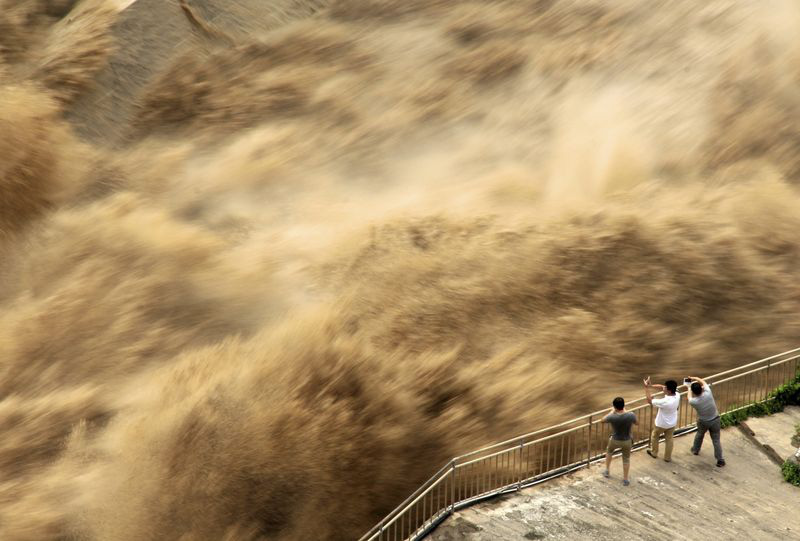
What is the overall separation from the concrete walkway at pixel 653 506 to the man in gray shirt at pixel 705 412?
13.6 inches

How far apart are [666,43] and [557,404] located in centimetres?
885

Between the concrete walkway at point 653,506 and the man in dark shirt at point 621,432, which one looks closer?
the concrete walkway at point 653,506

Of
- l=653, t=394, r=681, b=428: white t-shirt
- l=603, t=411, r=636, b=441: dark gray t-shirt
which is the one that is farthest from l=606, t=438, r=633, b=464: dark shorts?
l=653, t=394, r=681, b=428: white t-shirt

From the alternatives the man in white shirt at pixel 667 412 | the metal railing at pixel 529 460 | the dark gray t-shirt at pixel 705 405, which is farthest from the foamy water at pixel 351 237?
the dark gray t-shirt at pixel 705 405

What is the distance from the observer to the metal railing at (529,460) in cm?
1295

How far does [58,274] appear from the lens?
16406 millimetres

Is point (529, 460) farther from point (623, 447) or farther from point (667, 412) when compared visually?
point (667, 412)

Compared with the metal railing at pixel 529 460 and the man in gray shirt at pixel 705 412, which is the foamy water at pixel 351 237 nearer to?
the metal railing at pixel 529 460

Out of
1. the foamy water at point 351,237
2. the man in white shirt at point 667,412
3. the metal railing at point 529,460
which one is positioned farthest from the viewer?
the foamy water at point 351,237

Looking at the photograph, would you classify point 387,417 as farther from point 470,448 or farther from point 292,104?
point 292,104

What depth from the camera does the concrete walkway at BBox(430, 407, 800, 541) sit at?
12.4 meters

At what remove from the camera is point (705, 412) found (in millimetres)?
13406

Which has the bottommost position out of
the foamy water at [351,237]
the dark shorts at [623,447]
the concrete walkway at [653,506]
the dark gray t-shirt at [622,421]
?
the concrete walkway at [653,506]

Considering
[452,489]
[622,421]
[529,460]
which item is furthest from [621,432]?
[452,489]
